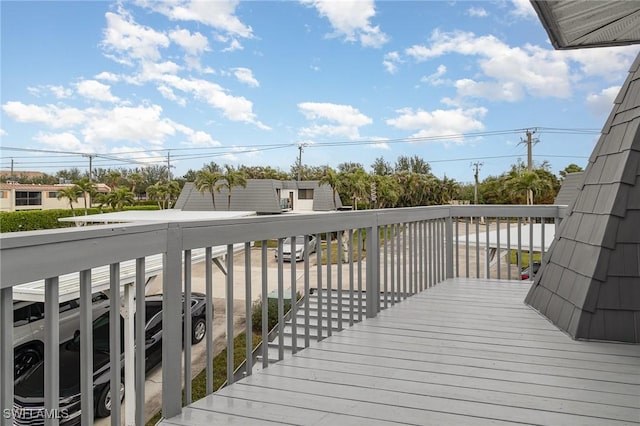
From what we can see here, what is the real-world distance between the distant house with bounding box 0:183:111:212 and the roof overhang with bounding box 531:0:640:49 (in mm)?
31973

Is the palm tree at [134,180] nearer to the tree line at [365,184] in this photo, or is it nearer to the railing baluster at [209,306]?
the tree line at [365,184]

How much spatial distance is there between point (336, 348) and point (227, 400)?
2.74 ft

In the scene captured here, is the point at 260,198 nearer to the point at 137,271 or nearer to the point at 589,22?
the point at 589,22

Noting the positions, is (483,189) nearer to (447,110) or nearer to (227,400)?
(447,110)

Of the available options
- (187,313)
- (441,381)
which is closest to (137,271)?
(187,313)

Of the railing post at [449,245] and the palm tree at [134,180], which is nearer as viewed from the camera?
the railing post at [449,245]

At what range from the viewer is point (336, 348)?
2.44 meters

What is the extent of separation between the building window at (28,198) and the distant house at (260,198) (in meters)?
10.9

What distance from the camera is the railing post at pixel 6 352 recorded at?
38.7 inches

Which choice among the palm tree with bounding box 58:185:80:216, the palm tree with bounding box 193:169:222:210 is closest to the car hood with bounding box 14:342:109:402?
the palm tree with bounding box 193:169:222:210

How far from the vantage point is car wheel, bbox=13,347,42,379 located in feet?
14.6

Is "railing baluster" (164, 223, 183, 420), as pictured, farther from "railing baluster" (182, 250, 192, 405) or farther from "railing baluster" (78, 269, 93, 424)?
"railing baluster" (78, 269, 93, 424)

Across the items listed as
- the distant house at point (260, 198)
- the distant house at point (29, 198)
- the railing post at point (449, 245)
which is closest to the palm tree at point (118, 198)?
the distant house at point (29, 198)

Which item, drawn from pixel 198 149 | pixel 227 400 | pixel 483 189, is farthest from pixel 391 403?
pixel 198 149
